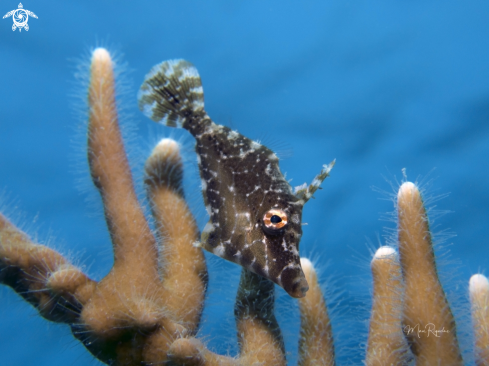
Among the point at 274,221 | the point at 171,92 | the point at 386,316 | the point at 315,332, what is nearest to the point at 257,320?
the point at 315,332

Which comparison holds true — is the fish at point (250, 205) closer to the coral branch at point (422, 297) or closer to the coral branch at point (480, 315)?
the coral branch at point (422, 297)

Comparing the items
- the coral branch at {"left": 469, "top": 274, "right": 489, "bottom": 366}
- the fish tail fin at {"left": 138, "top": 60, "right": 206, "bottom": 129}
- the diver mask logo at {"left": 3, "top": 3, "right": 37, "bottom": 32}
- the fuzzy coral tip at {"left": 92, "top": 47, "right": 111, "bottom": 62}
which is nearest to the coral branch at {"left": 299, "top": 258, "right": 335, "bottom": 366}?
the coral branch at {"left": 469, "top": 274, "right": 489, "bottom": 366}

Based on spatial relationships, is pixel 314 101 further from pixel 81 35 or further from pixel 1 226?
pixel 1 226

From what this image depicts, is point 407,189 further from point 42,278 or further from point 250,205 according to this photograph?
point 42,278

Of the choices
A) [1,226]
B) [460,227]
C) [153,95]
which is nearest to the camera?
[1,226]

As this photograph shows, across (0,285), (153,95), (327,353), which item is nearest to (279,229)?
(327,353)

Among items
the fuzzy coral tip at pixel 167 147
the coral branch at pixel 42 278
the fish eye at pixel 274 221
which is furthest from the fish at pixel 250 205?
the coral branch at pixel 42 278

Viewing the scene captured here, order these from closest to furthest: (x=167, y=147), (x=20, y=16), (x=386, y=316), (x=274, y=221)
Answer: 1. (x=274, y=221)
2. (x=386, y=316)
3. (x=167, y=147)
4. (x=20, y=16)
